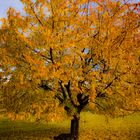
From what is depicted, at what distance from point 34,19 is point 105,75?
187 inches

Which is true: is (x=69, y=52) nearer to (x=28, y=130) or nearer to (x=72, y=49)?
(x=72, y=49)

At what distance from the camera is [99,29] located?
1850cm

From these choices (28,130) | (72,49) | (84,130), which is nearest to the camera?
(72,49)

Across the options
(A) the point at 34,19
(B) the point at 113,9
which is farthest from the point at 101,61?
(A) the point at 34,19

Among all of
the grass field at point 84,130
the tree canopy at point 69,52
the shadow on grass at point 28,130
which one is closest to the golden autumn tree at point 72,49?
the tree canopy at point 69,52

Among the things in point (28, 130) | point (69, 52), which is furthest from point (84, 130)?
point (69, 52)

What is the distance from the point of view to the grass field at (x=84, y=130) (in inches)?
995

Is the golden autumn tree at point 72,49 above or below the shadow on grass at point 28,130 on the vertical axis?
above

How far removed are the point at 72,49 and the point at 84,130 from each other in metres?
12.8

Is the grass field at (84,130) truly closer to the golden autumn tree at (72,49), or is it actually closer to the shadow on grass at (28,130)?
the shadow on grass at (28,130)

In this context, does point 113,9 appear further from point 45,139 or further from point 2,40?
point 45,139

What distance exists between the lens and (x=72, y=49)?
17.3 m

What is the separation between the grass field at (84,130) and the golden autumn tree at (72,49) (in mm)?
5117

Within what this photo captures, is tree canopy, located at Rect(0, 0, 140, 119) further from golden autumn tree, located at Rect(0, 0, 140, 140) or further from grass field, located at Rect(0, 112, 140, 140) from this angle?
→ grass field, located at Rect(0, 112, 140, 140)
